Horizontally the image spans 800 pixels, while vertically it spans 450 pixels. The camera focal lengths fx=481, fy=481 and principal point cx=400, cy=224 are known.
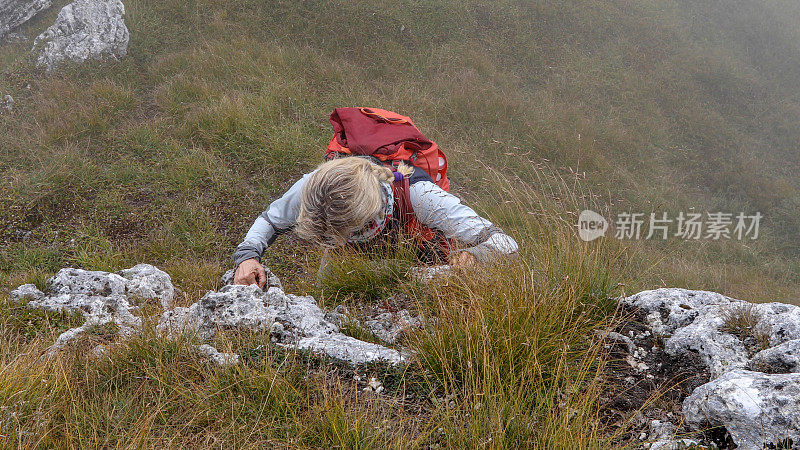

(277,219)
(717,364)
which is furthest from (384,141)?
(717,364)

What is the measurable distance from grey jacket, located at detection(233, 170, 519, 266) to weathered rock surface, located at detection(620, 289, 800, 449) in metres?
0.91

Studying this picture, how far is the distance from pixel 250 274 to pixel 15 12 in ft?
44.4

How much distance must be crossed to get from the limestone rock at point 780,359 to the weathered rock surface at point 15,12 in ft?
52.3

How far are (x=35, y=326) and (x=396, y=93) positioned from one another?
29.6 feet

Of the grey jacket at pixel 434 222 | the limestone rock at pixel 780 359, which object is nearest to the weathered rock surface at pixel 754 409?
the limestone rock at pixel 780 359

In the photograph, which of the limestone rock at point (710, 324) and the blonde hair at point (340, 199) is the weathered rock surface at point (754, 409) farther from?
the blonde hair at point (340, 199)

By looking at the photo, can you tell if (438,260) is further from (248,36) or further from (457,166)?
(248,36)

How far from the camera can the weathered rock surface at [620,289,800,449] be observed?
6.39 ft

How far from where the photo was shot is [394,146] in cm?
382

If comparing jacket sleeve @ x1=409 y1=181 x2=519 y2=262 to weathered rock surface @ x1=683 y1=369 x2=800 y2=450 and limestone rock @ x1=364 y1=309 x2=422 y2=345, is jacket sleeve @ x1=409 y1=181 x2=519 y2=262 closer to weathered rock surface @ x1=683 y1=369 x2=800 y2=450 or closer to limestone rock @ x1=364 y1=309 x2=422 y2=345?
limestone rock @ x1=364 y1=309 x2=422 y2=345

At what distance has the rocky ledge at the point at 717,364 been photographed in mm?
1961

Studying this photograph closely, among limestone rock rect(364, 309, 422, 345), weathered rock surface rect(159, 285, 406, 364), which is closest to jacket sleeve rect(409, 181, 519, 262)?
limestone rock rect(364, 309, 422, 345)

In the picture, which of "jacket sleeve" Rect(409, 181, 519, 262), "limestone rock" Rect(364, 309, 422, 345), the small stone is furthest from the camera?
"jacket sleeve" Rect(409, 181, 519, 262)

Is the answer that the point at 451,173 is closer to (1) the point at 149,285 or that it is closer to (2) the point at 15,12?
(1) the point at 149,285
